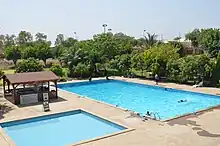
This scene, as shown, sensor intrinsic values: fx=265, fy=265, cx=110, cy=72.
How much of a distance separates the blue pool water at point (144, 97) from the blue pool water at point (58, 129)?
4145 millimetres

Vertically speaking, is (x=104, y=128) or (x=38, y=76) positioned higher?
(x=38, y=76)

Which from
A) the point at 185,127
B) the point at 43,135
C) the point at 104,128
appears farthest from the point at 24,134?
the point at 185,127

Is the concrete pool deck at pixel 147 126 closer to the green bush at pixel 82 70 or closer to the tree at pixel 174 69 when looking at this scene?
the tree at pixel 174 69

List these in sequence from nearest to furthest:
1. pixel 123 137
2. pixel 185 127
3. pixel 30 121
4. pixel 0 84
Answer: pixel 123 137 → pixel 185 127 → pixel 30 121 → pixel 0 84

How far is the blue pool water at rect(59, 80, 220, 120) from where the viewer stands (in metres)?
18.8

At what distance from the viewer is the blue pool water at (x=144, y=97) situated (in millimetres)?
18812

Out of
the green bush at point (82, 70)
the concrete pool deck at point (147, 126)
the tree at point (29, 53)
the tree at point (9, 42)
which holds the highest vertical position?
the tree at point (9, 42)

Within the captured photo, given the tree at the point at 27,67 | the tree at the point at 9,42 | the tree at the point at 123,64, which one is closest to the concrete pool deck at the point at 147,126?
the tree at the point at 27,67

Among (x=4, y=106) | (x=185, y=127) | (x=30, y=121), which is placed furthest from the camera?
(x=4, y=106)

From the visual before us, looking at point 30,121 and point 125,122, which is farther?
point 30,121

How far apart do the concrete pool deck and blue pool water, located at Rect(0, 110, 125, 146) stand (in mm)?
466

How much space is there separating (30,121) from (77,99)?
5534 mm

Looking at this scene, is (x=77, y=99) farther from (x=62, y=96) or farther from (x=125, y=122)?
(x=125, y=122)

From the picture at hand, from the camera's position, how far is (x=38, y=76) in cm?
2009
